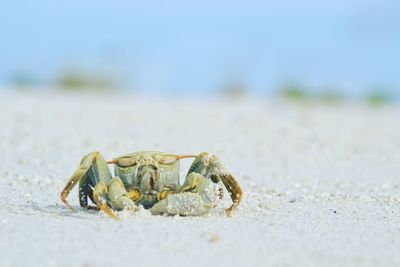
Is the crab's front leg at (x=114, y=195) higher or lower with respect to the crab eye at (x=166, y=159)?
lower

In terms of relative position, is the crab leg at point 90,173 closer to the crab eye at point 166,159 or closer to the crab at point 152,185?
the crab at point 152,185

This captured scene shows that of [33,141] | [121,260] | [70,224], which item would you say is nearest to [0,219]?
[70,224]

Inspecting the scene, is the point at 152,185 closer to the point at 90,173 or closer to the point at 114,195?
the point at 114,195

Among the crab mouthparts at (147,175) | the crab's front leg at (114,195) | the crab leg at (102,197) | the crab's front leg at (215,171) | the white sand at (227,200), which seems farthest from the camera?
the crab's front leg at (215,171)

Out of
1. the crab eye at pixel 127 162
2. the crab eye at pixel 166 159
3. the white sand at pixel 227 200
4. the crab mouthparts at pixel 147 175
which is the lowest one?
the white sand at pixel 227 200

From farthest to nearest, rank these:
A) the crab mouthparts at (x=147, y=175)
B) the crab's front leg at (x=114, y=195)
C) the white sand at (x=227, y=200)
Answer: the crab mouthparts at (x=147, y=175)
the crab's front leg at (x=114, y=195)
the white sand at (x=227, y=200)

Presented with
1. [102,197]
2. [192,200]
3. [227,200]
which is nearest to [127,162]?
[102,197]

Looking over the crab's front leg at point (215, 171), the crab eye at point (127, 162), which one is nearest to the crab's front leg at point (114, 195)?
the crab eye at point (127, 162)

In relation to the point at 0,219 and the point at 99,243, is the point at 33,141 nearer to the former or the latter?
the point at 0,219
